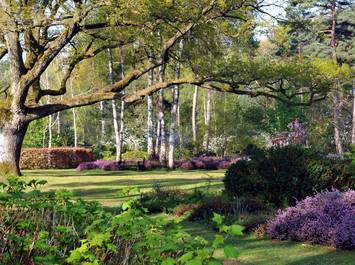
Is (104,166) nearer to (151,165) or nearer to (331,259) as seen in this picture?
(151,165)

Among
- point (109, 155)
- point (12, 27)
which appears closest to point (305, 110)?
point (109, 155)

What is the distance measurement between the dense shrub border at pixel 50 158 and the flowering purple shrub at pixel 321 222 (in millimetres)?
27315

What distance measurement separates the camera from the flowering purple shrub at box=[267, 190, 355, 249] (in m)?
7.45

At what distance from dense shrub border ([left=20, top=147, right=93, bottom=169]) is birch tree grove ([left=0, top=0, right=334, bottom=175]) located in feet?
44.6

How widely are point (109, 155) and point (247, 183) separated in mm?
28280

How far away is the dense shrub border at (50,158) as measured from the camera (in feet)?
111

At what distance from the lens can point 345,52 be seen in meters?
44.5

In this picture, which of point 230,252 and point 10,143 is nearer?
point 230,252

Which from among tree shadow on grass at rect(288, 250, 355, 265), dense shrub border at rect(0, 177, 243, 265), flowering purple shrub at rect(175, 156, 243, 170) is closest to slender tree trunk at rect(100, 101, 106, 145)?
flowering purple shrub at rect(175, 156, 243, 170)

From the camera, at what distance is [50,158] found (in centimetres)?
3400

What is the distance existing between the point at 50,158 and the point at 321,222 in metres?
28.2

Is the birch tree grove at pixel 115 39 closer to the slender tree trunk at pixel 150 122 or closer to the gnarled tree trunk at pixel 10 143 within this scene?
the gnarled tree trunk at pixel 10 143

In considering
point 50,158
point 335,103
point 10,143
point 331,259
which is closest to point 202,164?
point 50,158

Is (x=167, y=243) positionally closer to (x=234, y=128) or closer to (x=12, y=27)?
(x=12, y=27)
